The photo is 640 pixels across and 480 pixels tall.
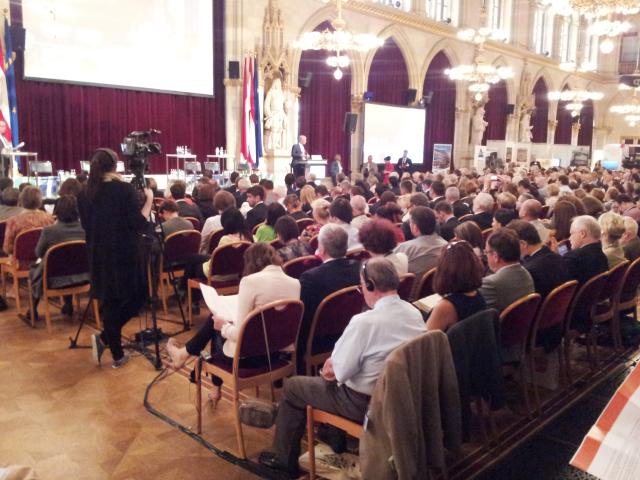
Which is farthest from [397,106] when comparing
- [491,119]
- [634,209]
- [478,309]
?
[478,309]

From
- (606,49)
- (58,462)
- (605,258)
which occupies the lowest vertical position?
(58,462)

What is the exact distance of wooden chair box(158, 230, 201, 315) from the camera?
500 cm

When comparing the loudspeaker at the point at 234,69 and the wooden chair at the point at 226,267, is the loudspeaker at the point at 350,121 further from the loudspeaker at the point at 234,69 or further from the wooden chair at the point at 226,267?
the wooden chair at the point at 226,267

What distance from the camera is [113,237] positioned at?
145 inches

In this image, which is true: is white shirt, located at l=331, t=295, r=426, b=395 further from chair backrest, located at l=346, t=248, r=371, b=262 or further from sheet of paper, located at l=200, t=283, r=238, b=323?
chair backrest, located at l=346, t=248, r=371, b=262

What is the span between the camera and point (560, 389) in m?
3.84

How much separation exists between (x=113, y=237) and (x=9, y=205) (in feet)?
8.76

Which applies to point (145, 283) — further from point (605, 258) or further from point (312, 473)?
point (605, 258)

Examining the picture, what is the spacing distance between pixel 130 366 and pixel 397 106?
626 inches

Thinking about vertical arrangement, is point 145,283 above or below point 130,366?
above

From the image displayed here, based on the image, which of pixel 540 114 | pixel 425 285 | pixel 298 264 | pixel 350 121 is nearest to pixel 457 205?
pixel 425 285

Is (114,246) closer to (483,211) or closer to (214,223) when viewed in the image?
(214,223)

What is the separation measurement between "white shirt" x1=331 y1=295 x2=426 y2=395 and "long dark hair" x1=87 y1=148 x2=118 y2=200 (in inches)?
82.6

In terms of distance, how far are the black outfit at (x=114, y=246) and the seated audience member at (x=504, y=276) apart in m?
2.23
